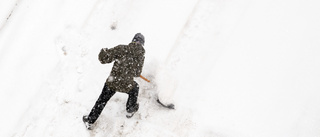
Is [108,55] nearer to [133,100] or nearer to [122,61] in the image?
[122,61]

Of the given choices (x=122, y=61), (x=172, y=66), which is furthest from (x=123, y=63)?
(x=172, y=66)

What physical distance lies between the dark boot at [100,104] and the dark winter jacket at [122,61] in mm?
159

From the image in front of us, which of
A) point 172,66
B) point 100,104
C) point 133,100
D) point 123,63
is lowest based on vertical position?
point 100,104

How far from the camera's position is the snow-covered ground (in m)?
4.33

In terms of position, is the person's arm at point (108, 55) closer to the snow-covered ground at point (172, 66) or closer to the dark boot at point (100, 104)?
the dark boot at point (100, 104)

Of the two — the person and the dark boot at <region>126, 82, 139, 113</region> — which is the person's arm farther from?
the dark boot at <region>126, 82, 139, 113</region>

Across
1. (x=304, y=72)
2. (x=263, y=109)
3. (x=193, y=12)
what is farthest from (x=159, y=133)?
(x=304, y=72)

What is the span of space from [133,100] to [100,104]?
0.53 metres

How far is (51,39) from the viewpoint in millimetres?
4684

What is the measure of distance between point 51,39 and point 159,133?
2.71 metres

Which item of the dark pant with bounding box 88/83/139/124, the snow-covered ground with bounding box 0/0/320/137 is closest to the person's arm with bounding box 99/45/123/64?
the dark pant with bounding box 88/83/139/124

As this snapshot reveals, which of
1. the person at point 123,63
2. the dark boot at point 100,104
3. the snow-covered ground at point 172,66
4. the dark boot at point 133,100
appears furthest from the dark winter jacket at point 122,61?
the snow-covered ground at point 172,66

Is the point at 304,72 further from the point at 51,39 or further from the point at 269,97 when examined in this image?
the point at 51,39

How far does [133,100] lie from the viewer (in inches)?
157
